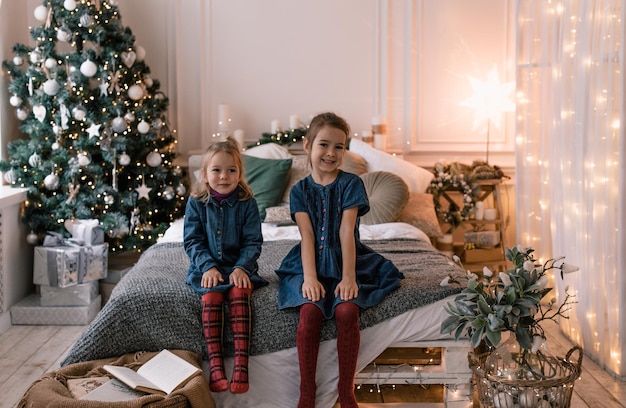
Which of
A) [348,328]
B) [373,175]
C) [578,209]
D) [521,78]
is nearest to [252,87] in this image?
[373,175]

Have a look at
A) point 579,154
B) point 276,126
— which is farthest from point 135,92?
point 579,154

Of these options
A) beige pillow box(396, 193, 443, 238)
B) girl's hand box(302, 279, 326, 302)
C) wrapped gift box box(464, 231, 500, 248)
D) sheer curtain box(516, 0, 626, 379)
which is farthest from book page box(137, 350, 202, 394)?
wrapped gift box box(464, 231, 500, 248)

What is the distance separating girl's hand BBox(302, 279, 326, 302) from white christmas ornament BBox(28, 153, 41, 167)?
2.30m

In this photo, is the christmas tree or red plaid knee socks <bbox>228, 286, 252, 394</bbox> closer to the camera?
red plaid knee socks <bbox>228, 286, 252, 394</bbox>

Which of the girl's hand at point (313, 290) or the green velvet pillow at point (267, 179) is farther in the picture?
the green velvet pillow at point (267, 179)

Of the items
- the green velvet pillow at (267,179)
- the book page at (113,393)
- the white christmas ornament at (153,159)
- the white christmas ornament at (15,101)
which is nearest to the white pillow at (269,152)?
the green velvet pillow at (267,179)

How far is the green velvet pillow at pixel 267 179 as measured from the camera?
4.56m

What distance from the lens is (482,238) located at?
514cm

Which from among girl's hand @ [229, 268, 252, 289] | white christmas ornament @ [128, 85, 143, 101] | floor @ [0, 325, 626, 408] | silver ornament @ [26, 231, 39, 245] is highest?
white christmas ornament @ [128, 85, 143, 101]

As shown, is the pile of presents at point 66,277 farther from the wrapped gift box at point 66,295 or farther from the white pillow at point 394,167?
the white pillow at point 394,167

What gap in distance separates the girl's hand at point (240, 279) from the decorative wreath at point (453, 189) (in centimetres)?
234

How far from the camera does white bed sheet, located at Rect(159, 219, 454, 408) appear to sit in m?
2.94

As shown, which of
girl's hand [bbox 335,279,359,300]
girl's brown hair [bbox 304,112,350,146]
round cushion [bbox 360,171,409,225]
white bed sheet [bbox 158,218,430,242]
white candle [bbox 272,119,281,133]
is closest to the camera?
girl's hand [bbox 335,279,359,300]

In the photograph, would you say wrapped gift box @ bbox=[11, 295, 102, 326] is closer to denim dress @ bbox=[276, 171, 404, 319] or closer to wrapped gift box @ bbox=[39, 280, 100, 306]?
wrapped gift box @ bbox=[39, 280, 100, 306]
